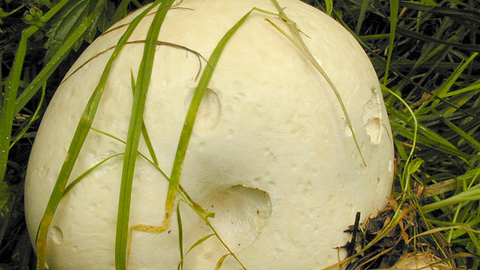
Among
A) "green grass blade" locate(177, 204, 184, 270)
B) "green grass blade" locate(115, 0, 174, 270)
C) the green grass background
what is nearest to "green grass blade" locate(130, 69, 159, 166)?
"green grass blade" locate(115, 0, 174, 270)

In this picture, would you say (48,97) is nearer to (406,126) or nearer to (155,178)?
(155,178)

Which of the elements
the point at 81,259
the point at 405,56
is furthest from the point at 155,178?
the point at 405,56

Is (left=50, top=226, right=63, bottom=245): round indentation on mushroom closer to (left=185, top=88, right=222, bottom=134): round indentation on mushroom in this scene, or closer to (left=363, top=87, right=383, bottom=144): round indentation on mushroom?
(left=185, top=88, right=222, bottom=134): round indentation on mushroom

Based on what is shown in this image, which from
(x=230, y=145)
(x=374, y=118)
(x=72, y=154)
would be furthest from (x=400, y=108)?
(x=72, y=154)

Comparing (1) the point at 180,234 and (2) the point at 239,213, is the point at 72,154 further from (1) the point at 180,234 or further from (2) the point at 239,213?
(2) the point at 239,213

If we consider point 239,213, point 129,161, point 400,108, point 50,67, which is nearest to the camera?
point 129,161

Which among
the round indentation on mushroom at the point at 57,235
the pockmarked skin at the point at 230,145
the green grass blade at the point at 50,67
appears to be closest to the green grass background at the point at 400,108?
the green grass blade at the point at 50,67
